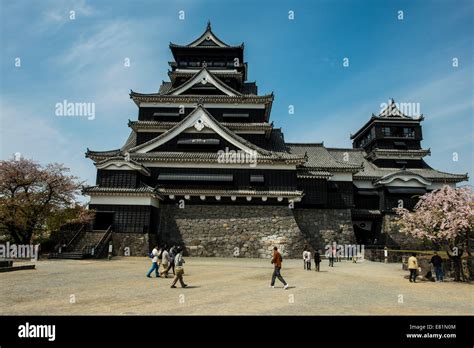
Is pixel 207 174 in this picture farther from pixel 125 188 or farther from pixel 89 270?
pixel 89 270

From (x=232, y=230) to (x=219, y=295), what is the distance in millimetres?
17506

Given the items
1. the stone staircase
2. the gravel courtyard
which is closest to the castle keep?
the stone staircase

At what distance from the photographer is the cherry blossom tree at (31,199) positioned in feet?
76.9

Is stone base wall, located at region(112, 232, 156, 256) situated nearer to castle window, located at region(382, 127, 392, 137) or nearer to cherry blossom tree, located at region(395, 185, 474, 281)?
cherry blossom tree, located at region(395, 185, 474, 281)

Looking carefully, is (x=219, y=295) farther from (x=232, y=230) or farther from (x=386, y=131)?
(x=386, y=131)

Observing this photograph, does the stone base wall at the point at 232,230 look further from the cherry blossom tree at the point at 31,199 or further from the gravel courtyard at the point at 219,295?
the gravel courtyard at the point at 219,295

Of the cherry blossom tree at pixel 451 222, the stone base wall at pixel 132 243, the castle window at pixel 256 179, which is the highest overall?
the castle window at pixel 256 179

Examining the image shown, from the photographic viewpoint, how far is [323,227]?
107ft

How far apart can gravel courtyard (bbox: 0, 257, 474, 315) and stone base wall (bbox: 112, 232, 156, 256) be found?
30.9ft

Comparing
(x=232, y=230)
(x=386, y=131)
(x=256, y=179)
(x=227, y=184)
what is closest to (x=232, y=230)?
(x=232, y=230)

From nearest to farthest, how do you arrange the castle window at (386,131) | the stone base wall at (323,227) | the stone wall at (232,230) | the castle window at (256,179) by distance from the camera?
the stone wall at (232,230)
the castle window at (256,179)
the stone base wall at (323,227)
the castle window at (386,131)

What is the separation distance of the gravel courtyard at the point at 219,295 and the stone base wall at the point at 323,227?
51.0 ft

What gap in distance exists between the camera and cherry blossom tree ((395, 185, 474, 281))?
1727 cm

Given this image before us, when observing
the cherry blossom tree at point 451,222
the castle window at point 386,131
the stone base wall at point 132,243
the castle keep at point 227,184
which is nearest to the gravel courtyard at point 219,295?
the cherry blossom tree at point 451,222
